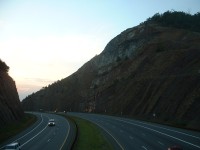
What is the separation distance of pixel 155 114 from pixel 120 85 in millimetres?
36641

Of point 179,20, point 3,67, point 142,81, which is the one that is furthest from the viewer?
point 179,20

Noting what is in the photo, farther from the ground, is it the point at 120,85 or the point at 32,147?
the point at 120,85

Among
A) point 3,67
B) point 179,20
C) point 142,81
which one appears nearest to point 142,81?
point 142,81

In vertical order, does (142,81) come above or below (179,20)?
below

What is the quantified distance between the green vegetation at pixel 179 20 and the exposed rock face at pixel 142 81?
1317 centimetres

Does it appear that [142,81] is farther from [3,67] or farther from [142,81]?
[3,67]

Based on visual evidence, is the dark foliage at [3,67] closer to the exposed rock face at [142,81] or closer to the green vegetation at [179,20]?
the exposed rock face at [142,81]

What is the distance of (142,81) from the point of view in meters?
91.4

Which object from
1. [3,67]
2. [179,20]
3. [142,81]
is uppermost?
[179,20]

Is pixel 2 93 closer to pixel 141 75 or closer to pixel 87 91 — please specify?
pixel 141 75

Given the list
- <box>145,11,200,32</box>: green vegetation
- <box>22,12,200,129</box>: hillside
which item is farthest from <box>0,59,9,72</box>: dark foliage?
<box>145,11,200,32</box>: green vegetation

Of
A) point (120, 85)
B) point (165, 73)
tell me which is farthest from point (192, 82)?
point (120, 85)

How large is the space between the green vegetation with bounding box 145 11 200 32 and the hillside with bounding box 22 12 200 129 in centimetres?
575

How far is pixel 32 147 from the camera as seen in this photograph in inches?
1569
